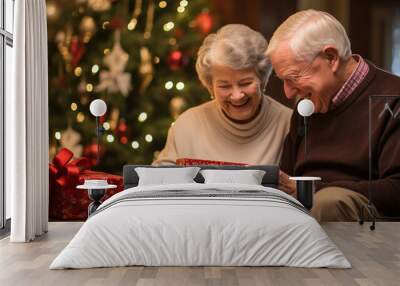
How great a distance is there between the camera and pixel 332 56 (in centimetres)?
685

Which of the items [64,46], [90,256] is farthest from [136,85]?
[90,256]

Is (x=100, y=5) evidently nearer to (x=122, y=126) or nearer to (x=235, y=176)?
(x=122, y=126)

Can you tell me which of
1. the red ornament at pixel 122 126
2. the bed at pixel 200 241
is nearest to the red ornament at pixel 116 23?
the red ornament at pixel 122 126

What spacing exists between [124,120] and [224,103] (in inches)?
44.3

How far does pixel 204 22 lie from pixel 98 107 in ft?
4.79

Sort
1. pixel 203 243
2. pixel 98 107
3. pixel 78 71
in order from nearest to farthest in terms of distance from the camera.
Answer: pixel 203 243 < pixel 98 107 < pixel 78 71

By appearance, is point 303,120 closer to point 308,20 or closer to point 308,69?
point 308,69

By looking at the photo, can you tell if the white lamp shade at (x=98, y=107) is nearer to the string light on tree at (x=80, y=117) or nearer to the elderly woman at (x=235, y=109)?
the string light on tree at (x=80, y=117)

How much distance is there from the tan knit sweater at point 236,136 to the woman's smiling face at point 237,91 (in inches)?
3.0

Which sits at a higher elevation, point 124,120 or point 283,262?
point 124,120

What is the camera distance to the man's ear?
6820 millimetres

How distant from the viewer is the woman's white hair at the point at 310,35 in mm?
6819

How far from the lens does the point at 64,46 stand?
7367 millimetres

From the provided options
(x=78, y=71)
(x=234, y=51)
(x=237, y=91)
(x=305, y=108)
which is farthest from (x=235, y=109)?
(x=78, y=71)
